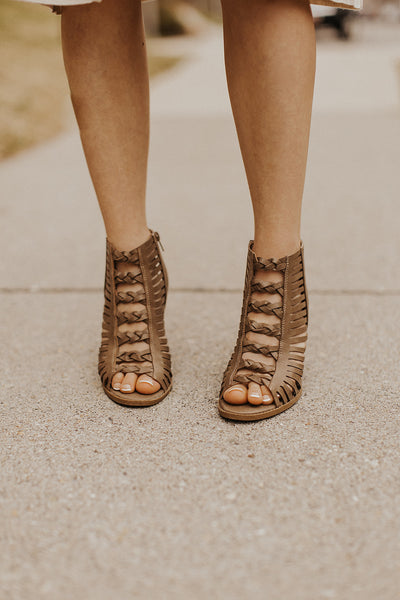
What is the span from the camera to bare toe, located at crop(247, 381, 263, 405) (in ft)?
4.66

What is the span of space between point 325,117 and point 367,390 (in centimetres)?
443

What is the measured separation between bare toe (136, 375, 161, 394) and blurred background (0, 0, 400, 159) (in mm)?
1085

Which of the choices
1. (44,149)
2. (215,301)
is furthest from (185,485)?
(44,149)

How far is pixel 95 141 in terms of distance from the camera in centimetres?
151

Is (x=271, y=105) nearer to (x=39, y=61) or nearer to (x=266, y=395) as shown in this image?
(x=266, y=395)

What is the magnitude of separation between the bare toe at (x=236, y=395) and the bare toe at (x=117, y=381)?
267 millimetres

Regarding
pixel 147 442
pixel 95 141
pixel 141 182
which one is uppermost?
pixel 95 141

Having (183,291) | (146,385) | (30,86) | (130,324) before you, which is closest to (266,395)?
(146,385)

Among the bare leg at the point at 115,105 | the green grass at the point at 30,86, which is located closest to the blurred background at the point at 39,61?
the green grass at the point at 30,86

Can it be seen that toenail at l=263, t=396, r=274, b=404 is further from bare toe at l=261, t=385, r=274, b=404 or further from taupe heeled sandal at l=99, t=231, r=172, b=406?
taupe heeled sandal at l=99, t=231, r=172, b=406

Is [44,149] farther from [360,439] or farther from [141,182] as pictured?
[360,439]

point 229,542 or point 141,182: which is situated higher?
point 141,182

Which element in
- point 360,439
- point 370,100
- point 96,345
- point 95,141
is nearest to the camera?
point 360,439

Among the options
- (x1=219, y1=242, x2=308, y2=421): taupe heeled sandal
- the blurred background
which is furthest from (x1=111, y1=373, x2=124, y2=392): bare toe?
the blurred background
